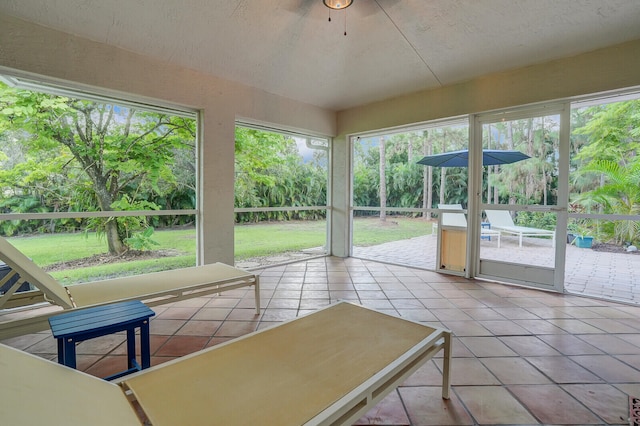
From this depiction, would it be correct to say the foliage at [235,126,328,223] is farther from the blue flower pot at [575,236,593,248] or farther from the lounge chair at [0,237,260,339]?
the blue flower pot at [575,236,593,248]

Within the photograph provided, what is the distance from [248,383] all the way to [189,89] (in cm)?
354

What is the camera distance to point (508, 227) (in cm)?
391

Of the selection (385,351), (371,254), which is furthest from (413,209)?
(385,351)

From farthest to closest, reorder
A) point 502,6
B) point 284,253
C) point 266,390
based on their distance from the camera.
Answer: point 284,253
point 502,6
point 266,390

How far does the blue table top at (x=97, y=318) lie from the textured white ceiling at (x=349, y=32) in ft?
8.74

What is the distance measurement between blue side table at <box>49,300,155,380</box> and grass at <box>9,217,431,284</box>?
1929mm


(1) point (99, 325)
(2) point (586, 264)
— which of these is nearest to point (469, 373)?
(1) point (99, 325)

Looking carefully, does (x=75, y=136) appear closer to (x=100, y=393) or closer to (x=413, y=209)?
(x=100, y=393)

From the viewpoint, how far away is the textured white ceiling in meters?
2.65

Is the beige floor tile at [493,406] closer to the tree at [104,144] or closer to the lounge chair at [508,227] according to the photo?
the lounge chair at [508,227]

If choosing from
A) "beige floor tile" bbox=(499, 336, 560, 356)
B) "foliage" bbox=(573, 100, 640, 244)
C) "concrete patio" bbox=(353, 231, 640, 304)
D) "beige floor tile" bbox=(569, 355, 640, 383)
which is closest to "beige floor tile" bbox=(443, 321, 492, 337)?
"beige floor tile" bbox=(499, 336, 560, 356)

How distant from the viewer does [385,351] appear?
1436 mm

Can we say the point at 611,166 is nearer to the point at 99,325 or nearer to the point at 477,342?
the point at 477,342

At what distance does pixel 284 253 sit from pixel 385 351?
3.98 m
